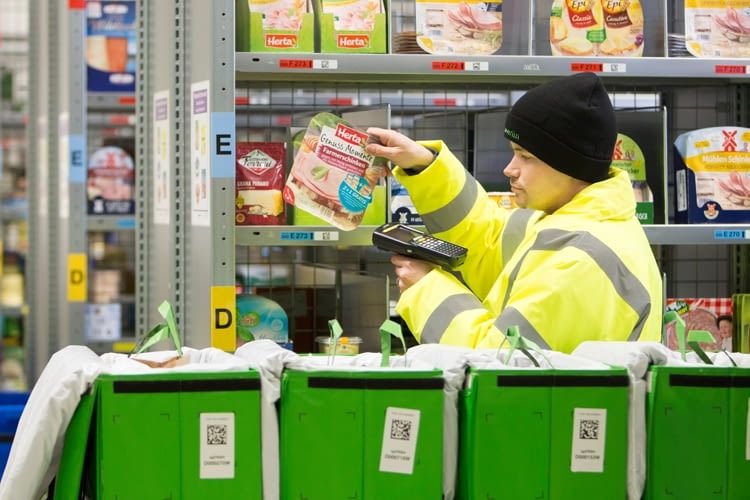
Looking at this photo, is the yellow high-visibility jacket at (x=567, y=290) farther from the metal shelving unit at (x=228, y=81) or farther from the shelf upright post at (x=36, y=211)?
the shelf upright post at (x=36, y=211)

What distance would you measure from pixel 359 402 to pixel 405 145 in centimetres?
118

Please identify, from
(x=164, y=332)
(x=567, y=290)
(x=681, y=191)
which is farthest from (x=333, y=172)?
(x=681, y=191)

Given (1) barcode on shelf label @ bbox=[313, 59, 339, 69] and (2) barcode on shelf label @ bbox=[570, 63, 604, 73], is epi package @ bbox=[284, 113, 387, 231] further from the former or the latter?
(2) barcode on shelf label @ bbox=[570, 63, 604, 73]

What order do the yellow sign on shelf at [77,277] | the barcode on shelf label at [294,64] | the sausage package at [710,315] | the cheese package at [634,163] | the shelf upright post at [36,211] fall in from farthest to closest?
the shelf upright post at [36,211], the yellow sign on shelf at [77,277], the sausage package at [710,315], the cheese package at [634,163], the barcode on shelf label at [294,64]

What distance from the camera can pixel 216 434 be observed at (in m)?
1.57

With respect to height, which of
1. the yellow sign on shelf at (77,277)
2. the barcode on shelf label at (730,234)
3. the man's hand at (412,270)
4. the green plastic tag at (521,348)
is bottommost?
the yellow sign on shelf at (77,277)

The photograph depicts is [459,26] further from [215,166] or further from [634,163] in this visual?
[215,166]

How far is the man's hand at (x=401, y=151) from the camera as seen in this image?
2.64 m

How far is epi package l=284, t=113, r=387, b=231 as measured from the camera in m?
2.73

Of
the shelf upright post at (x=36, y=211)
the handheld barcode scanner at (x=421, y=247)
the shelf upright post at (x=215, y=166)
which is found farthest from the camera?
the shelf upright post at (x=36, y=211)

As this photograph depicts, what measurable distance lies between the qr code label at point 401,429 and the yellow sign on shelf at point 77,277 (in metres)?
3.56

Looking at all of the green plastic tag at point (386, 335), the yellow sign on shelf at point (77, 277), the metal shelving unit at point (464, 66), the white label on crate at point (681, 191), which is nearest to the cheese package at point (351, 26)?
the metal shelving unit at point (464, 66)

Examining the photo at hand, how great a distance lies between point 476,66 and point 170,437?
1752 millimetres

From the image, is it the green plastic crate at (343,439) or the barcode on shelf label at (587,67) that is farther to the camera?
the barcode on shelf label at (587,67)
